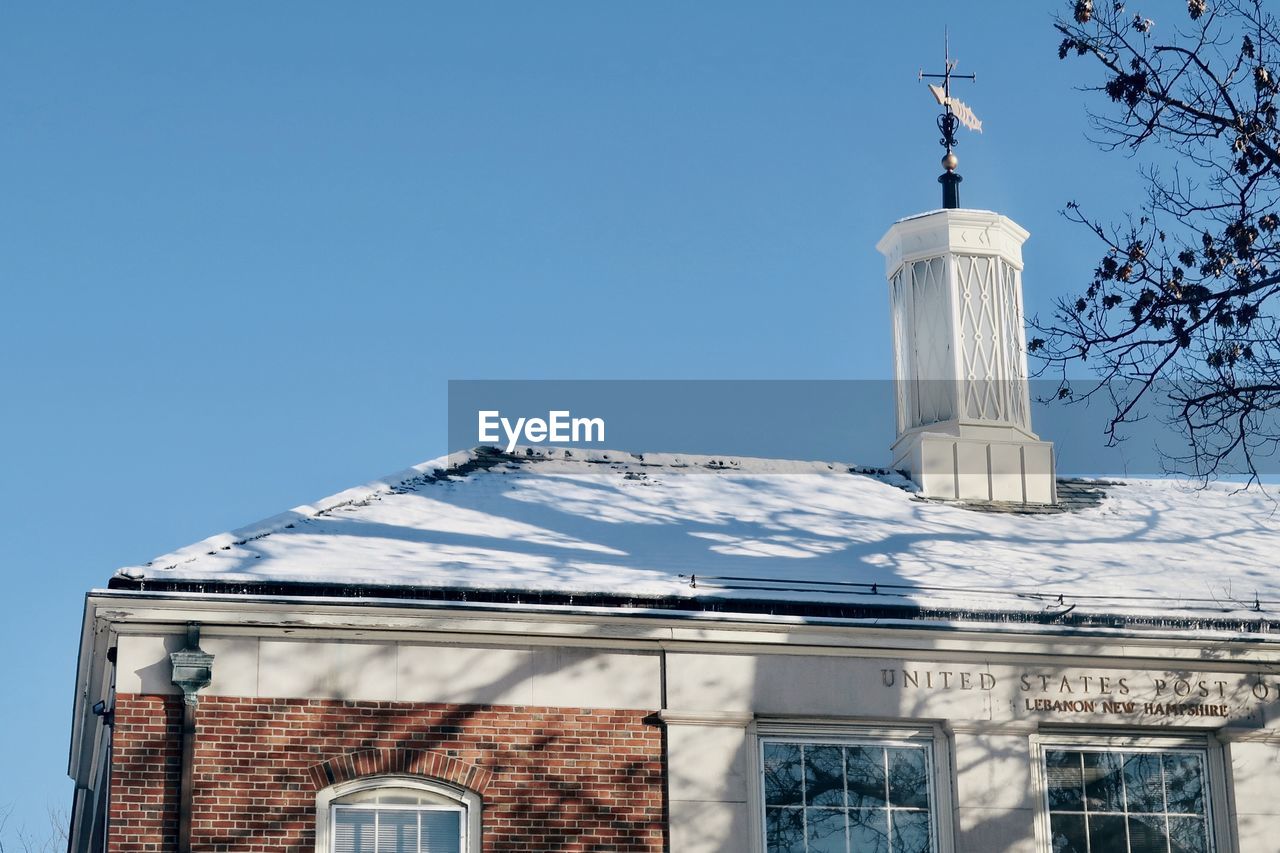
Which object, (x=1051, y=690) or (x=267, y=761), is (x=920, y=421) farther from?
(x=267, y=761)

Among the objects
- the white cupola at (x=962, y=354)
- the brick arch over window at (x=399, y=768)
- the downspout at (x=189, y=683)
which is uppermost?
the white cupola at (x=962, y=354)

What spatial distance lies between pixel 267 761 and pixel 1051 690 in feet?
21.4

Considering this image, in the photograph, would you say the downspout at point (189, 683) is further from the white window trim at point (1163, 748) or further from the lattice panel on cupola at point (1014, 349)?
the lattice panel on cupola at point (1014, 349)

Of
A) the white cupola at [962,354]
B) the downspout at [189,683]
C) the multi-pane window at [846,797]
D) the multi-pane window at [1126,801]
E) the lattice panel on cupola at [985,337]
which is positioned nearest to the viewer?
the downspout at [189,683]

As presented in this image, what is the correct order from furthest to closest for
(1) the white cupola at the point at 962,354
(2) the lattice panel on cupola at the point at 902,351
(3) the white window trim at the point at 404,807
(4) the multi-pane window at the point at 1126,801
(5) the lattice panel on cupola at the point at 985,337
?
(2) the lattice panel on cupola at the point at 902,351 → (5) the lattice panel on cupola at the point at 985,337 → (1) the white cupola at the point at 962,354 → (4) the multi-pane window at the point at 1126,801 → (3) the white window trim at the point at 404,807

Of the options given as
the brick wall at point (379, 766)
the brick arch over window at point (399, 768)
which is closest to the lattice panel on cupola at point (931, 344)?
the brick wall at point (379, 766)

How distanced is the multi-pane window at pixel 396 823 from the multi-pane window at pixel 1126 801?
196 inches

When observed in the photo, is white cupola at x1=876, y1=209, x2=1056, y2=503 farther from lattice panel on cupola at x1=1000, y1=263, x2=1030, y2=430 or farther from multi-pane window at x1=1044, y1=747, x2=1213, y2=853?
multi-pane window at x1=1044, y1=747, x2=1213, y2=853

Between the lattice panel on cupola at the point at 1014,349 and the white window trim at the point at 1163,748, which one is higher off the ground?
the lattice panel on cupola at the point at 1014,349

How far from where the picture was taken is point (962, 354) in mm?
21453

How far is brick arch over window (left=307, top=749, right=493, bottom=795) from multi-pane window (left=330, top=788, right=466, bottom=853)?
0.19m

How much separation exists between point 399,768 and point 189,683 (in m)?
1.74

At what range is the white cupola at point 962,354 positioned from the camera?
66.8 ft

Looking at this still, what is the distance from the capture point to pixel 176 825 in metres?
14.3
